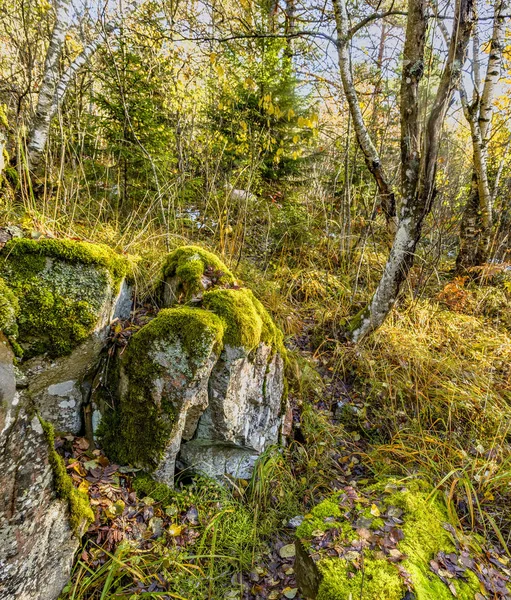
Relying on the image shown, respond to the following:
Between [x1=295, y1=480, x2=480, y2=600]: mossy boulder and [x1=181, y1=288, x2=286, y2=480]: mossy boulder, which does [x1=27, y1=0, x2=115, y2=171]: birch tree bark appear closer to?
[x1=181, y1=288, x2=286, y2=480]: mossy boulder

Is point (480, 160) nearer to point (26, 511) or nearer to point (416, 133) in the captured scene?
point (416, 133)

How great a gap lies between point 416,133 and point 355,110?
71cm

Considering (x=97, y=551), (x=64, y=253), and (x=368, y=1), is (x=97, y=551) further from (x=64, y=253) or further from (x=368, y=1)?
(x=368, y=1)

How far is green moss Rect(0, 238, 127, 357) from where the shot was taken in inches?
63.7

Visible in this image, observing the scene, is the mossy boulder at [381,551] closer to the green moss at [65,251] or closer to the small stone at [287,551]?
the small stone at [287,551]

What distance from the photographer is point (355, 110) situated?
304 centimetres

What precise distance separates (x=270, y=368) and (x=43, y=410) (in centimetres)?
147

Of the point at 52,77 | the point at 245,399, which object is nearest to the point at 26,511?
the point at 245,399

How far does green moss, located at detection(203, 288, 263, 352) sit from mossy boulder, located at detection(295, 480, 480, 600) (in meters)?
1.08


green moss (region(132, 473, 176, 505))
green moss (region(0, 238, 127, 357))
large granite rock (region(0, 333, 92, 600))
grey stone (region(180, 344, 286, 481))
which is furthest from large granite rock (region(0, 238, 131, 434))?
grey stone (region(180, 344, 286, 481))

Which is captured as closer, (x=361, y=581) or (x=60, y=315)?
(x=361, y=581)

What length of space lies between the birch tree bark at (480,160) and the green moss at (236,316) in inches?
156

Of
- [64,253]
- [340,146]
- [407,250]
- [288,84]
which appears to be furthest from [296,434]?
[288,84]

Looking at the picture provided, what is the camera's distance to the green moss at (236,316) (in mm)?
1999
